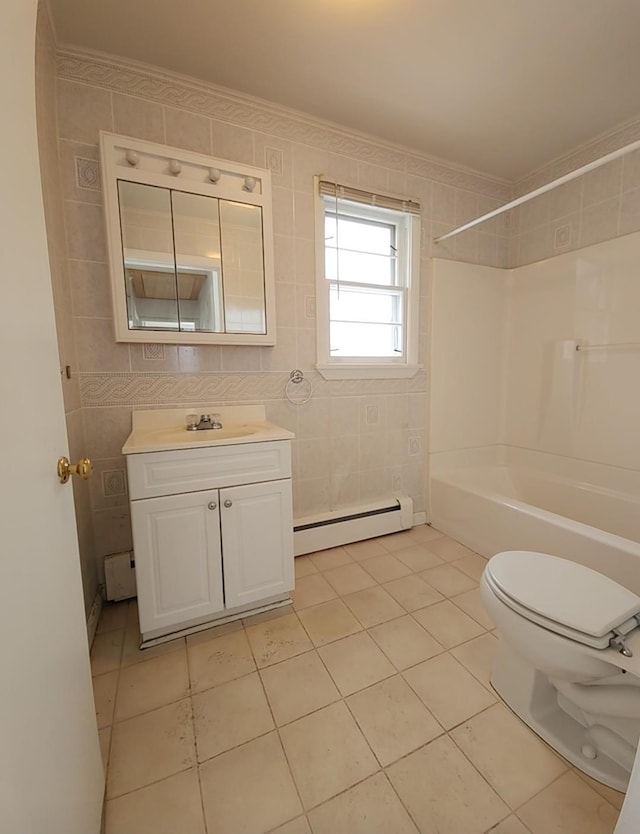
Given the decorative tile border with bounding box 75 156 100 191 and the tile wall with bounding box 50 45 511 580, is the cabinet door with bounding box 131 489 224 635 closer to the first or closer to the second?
the tile wall with bounding box 50 45 511 580

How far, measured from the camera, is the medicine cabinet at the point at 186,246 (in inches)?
61.6

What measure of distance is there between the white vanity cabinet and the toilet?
34.3 inches

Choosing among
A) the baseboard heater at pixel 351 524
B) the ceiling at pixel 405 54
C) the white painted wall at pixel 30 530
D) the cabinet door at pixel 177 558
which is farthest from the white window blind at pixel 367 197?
the baseboard heater at pixel 351 524

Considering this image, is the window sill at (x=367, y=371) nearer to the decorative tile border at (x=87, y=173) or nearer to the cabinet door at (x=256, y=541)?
the cabinet door at (x=256, y=541)

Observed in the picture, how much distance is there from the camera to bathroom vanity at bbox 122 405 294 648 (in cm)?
136

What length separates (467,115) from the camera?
6.27ft

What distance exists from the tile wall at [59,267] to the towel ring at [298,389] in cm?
101

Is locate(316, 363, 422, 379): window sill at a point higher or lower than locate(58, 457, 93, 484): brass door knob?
higher

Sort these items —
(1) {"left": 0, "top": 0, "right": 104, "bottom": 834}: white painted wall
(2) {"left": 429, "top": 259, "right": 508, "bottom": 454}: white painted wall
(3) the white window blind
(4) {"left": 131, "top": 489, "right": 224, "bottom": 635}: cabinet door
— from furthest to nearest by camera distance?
(2) {"left": 429, "top": 259, "right": 508, "bottom": 454}: white painted wall, (3) the white window blind, (4) {"left": 131, "top": 489, "right": 224, "bottom": 635}: cabinet door, (1) {"left": 0, "top": 0, "right": 104, "bottom": 834}: white painted wall

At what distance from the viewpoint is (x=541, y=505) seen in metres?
2.42

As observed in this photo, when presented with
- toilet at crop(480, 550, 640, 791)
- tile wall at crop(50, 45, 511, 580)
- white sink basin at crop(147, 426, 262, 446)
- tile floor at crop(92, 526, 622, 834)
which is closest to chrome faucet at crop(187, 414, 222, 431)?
white sink basin at crop(147, 426, 262, 446)

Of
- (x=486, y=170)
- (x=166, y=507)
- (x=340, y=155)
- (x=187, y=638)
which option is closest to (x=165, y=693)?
(x=187, y=638)

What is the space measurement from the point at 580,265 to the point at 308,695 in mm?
2721

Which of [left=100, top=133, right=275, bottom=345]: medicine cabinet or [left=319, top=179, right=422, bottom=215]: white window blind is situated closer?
[left=100, top=133, right=275, bottom=345]: medicine cabinet
